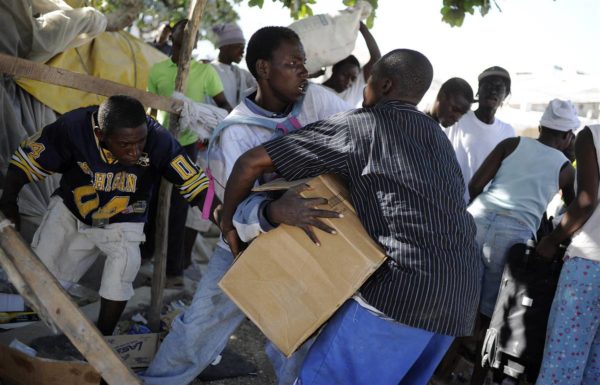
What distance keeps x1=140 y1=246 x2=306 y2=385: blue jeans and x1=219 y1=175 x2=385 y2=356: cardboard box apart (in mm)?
509

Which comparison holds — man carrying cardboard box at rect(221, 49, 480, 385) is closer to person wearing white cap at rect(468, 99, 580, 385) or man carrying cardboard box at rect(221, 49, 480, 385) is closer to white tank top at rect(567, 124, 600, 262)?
white tank top at rect(567, 124, 600, 262)

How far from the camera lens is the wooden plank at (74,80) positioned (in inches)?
117

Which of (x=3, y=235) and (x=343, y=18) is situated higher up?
(x=343, y=18)

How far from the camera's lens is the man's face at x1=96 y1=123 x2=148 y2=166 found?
2.92 meters

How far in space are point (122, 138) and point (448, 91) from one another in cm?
223

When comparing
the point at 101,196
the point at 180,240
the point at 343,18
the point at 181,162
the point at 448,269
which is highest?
the point at 343,18

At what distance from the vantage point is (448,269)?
2045 mm

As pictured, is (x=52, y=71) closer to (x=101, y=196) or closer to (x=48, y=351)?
(x=101, y=196)

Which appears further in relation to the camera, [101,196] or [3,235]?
[101,196]

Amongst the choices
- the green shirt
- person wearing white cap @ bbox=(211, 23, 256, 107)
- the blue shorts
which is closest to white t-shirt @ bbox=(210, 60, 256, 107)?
person wearing white cap @ bbox=(211, 23, 256, 107)

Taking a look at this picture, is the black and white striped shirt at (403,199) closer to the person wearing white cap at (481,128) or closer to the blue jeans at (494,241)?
the blue jeans at (494,241)

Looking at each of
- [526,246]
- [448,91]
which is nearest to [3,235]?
[526,246]

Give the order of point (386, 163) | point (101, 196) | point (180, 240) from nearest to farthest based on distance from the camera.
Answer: point (386, 163) → point (101, 196) → point (180, 240)

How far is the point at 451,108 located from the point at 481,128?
0.36 m
